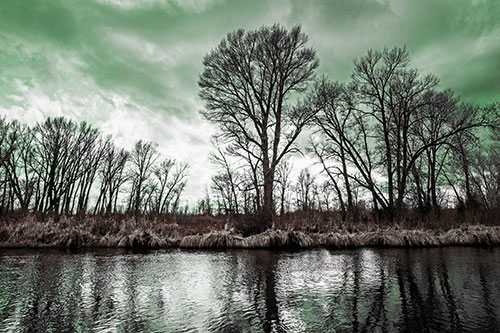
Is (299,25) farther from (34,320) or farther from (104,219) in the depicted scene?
(34,320)

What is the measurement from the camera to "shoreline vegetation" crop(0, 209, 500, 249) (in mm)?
8688

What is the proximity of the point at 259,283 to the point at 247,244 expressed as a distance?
4865 mm

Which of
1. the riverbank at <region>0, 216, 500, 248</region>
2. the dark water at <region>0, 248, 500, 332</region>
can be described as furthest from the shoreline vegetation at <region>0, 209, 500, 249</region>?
the dark water at <region>0, 248, 500, 332</region>

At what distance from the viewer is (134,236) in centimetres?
881

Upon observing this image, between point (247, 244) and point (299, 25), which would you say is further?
point (299, 25)

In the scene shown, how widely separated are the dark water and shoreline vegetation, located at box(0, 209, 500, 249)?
3863mm

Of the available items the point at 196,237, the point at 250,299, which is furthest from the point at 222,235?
the point at 250,299

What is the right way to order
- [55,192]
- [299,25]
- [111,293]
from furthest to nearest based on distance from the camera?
[55,192]
[299,25]
[111,293]

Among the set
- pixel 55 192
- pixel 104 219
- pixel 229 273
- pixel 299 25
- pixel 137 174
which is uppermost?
pixel 299 25

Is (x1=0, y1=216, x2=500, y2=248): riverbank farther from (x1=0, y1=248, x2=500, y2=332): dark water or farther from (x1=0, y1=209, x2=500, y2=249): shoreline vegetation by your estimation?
(x1=0, y1=248, x2=500, y2=332): dark water

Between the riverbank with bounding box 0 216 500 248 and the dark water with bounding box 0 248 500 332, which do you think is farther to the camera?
the riverbank with bounding box 0 216 500 248

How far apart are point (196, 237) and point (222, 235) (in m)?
0.93

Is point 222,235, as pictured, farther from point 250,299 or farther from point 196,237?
point 250,299

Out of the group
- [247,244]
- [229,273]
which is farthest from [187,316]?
[247,244]
